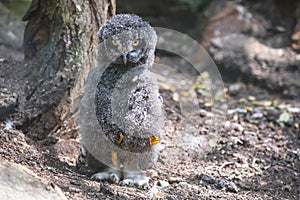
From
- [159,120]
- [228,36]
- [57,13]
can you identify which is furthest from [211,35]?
[159,120]

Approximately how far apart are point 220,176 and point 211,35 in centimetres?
283

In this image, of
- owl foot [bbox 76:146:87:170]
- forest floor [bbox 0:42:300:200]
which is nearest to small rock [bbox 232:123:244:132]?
forest floor [bbox 0:42:300:200]

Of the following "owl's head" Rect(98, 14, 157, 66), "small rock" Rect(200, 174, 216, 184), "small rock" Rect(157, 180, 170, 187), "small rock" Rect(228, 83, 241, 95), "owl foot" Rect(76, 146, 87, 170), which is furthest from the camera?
"small rock" Rect(228, 83, 241, 95)

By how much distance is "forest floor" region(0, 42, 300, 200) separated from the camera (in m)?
3.22

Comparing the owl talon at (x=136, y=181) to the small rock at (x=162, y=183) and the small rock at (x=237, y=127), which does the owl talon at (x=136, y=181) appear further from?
the small rock at (x=237, y=127)

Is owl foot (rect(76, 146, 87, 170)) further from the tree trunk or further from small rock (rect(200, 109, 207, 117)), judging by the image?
small rock (rect(200, 109, 207, 117))

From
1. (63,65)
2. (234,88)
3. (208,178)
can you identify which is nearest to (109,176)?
(208,178)

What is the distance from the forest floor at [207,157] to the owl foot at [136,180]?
0.05m

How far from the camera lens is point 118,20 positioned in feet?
10.0

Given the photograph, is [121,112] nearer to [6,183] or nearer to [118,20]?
[118,20]

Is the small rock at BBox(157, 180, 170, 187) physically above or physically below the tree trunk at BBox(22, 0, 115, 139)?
below

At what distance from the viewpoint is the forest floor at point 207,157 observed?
3.22 metres

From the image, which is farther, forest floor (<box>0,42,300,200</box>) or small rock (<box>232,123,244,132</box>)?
small rock (<box>232,123,244,132</box>)

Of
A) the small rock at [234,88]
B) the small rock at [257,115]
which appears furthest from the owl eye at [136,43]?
the small rock at [234,88]
